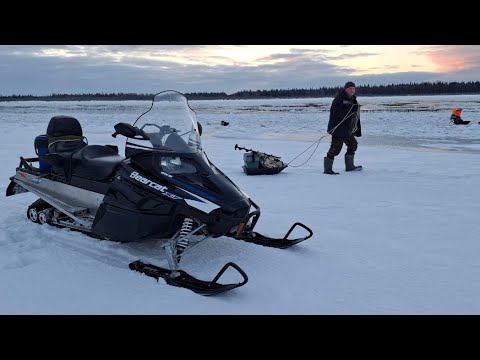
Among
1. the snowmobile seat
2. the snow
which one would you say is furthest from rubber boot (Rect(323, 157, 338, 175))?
the snowmobile seat

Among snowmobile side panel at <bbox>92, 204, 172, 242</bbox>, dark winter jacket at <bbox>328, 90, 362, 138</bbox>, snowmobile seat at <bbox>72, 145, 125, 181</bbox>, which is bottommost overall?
snowmobile side panel at <bbox>92, 204, 172, 242</bbox>

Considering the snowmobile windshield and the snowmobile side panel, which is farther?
the snowmobile windshield

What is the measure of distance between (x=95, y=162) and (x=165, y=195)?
42.9 inches

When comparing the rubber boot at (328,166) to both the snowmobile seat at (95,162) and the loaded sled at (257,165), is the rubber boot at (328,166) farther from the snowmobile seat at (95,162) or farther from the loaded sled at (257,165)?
the snowmobile seat at (95,162)

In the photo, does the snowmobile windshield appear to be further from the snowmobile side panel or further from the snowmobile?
the snowmobile side panel

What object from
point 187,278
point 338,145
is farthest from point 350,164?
point 187,278

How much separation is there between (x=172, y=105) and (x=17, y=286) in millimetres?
1816

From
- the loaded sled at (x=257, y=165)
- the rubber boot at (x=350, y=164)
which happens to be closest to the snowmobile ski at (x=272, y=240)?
the loaded sled at (x=257, y=165)

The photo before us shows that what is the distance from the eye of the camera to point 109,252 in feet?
12.3

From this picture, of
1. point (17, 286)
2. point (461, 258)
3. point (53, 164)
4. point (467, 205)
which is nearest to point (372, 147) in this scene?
point (467, 205)

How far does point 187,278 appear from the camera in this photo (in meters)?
3.13

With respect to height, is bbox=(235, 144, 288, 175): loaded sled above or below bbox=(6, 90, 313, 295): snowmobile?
below

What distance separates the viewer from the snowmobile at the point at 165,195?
318 centimetres

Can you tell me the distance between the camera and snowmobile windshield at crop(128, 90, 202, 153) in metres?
3.45
